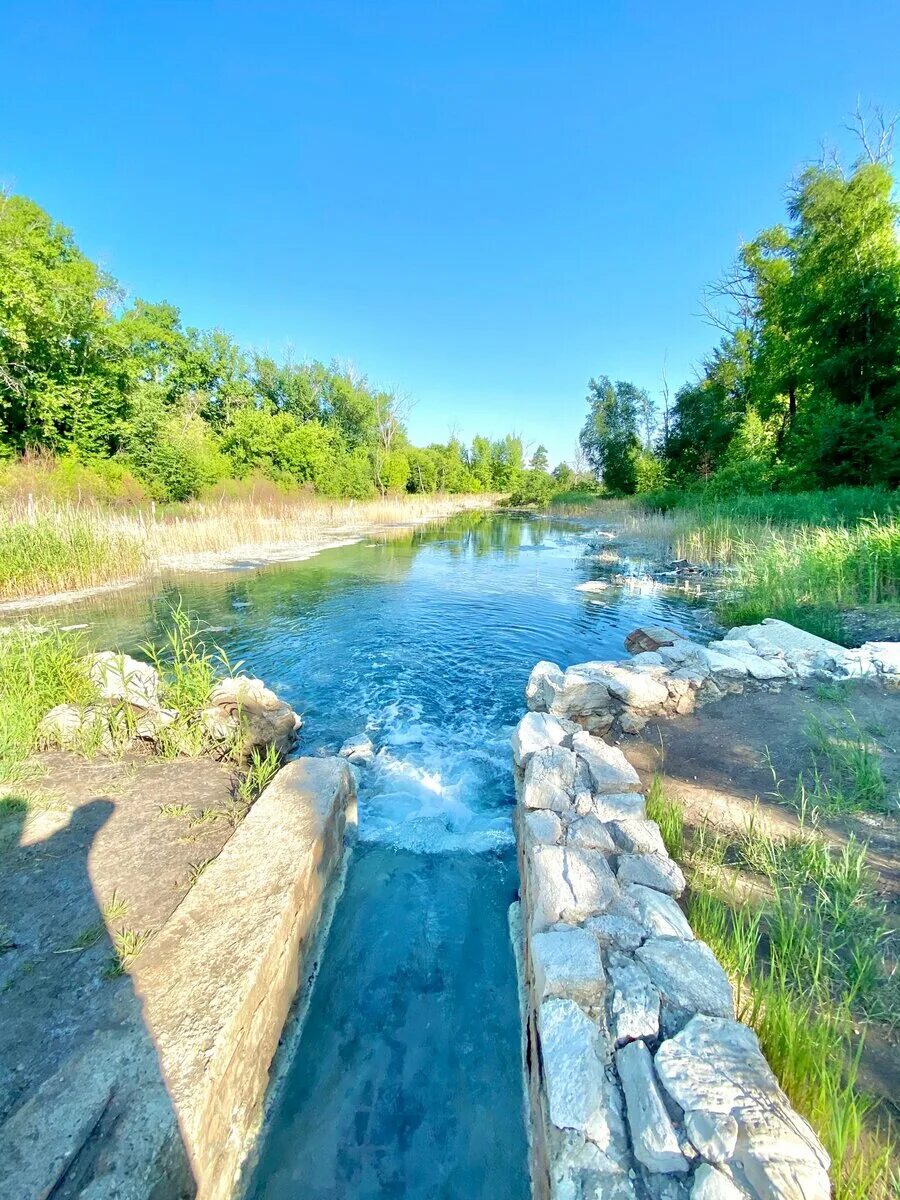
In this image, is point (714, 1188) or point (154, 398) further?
point (154, 398)

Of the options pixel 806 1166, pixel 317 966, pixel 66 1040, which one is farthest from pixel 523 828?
pixel 66 1040

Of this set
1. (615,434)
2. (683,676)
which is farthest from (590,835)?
(615,434)

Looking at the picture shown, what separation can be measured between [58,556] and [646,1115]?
1156 centimetres

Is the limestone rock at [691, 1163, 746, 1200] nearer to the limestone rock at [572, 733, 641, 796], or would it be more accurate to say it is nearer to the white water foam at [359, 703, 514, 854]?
the limestone rock at [572, 733, 641, 796]

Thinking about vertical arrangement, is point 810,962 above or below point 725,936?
above

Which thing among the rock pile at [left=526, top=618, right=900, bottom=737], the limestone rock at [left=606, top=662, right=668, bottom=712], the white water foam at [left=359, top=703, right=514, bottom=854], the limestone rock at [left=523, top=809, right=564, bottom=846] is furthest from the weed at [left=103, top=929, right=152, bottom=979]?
the limestone rock at [left=606, top=662, right=668, bottom=712]

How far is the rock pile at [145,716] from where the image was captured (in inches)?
136

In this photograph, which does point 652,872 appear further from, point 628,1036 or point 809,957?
point 628,1036

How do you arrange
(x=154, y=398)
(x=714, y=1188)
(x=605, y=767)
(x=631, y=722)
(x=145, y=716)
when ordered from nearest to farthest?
(x=714, y=1188), (x=605, y=767), (x=145, y=716), (x=631, y=722), (x=154, y=398)

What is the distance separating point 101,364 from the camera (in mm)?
18375

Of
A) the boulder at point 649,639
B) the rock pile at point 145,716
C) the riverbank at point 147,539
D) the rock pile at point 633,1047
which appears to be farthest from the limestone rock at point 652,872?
the riverbank at point 147,539

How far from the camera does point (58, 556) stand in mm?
9164

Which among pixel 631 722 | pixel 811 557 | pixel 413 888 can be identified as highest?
pixel 811 557

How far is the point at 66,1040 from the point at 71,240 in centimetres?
2811
